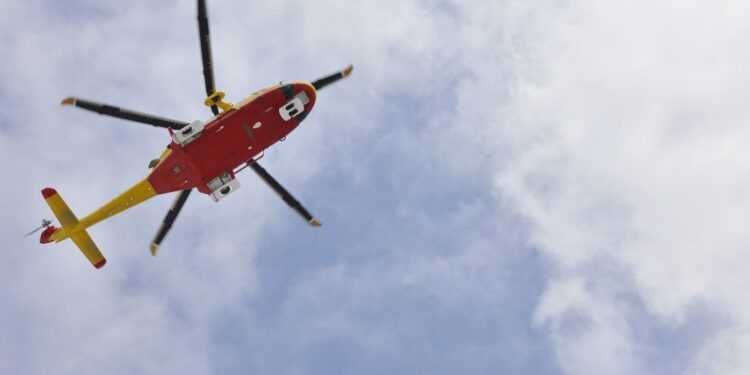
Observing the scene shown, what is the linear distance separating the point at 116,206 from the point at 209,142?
8428 millimetres

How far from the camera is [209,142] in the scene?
2030 inches

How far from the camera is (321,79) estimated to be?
52.9 meters

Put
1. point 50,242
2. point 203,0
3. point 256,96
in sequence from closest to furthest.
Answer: point 203,0 < point 256,96 < point 50,242

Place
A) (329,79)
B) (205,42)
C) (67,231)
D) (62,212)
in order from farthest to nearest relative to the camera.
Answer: (67,231)
(62,212)
(329,79)
(205,42)

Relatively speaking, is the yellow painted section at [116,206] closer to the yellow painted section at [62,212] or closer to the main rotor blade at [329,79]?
the yellow painted section at [62,212]

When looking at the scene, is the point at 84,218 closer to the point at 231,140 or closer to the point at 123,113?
the point at 123,113

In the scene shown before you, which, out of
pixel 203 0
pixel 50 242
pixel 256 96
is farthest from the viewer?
pixel 50 242

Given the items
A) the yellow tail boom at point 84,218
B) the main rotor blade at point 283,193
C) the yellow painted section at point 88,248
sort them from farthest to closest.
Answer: the yellow painted section at point 88,248
the main rotor blade at point 283,193
the yellow tail boom at point 84,218

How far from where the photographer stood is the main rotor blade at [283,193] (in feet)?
178

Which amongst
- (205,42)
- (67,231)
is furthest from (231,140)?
(67,231)

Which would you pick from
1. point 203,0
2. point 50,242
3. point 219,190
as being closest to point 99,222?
point 50,242

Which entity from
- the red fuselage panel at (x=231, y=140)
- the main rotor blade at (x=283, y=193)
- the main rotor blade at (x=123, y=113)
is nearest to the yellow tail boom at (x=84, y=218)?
the red fuselage panel at (x=231, y=140)

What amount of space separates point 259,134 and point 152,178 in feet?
25.4

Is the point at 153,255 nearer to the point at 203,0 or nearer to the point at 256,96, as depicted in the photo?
the point at 256,96
